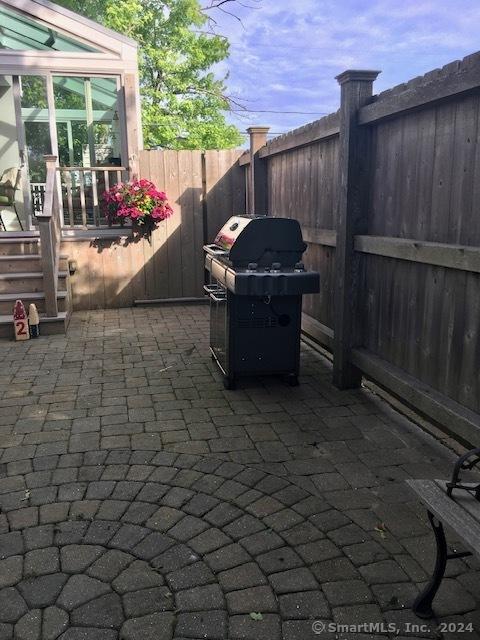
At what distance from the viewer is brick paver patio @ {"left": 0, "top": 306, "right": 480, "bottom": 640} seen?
186 cm

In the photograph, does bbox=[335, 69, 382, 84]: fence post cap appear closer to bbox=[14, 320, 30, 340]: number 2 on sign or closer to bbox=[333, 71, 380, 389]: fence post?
bbox=[333, 71, 380, 389]: fence post

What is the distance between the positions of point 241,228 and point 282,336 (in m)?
0.90

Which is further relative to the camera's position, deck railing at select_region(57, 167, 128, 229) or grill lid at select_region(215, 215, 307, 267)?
deck railing at select_region(57, 167, 128, 229)

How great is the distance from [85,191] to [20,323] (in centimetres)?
323

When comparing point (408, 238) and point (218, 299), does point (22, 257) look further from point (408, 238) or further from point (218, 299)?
point (408, 238)

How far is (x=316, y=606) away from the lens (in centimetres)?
189

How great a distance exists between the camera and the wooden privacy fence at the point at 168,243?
24.5 ft

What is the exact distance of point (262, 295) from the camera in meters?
3.82

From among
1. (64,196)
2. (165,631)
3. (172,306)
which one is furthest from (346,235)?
(64,196)

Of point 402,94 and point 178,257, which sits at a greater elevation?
point 402,94

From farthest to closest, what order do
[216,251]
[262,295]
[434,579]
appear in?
[216,251] < [262,295] < [434,579]

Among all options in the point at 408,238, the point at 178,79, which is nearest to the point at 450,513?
the point at 408,238

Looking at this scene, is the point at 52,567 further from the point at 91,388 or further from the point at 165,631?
the point at 91,388

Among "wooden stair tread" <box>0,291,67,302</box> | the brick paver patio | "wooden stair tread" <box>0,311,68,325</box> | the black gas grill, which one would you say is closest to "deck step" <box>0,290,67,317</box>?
"wooden stair tread" <box>0,291,67,302</box>
